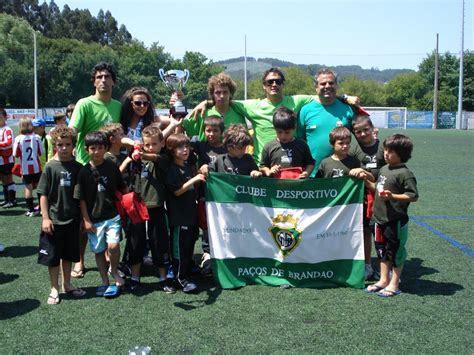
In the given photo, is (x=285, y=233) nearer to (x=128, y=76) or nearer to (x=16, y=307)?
(x=16, y=307)

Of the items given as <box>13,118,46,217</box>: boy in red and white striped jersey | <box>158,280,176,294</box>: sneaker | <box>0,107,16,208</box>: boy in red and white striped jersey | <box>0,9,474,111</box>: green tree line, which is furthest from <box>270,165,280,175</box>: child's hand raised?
<box>0,9,474,111</box>: green tree line

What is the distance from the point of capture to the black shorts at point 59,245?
4562mm

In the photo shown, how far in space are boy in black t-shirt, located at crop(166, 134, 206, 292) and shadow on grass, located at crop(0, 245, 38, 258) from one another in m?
2.46

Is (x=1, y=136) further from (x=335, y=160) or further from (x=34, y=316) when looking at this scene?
(x=335, y=160)

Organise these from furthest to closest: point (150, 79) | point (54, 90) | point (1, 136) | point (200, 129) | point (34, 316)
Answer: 1. point (150, 79)
2. point (54, 90)
3. point (1, 136)
4. point (200, 129)
5. point (34, 316)

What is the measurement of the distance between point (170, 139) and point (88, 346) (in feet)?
7.02

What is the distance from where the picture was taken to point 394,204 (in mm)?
4727

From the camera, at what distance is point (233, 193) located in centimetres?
503

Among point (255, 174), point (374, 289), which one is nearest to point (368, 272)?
point (374, 289)

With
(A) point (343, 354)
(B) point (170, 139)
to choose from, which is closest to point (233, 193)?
(B) point (170, 139)

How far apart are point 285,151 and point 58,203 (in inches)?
94.4

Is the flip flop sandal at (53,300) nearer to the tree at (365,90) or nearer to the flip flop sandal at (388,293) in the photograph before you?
the flip flop sandal at (388,293)

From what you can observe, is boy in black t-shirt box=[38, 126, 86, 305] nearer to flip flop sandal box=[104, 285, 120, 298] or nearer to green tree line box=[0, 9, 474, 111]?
flip flop sandal box=[104, 285, 120, 298]

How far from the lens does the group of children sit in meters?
4.58
